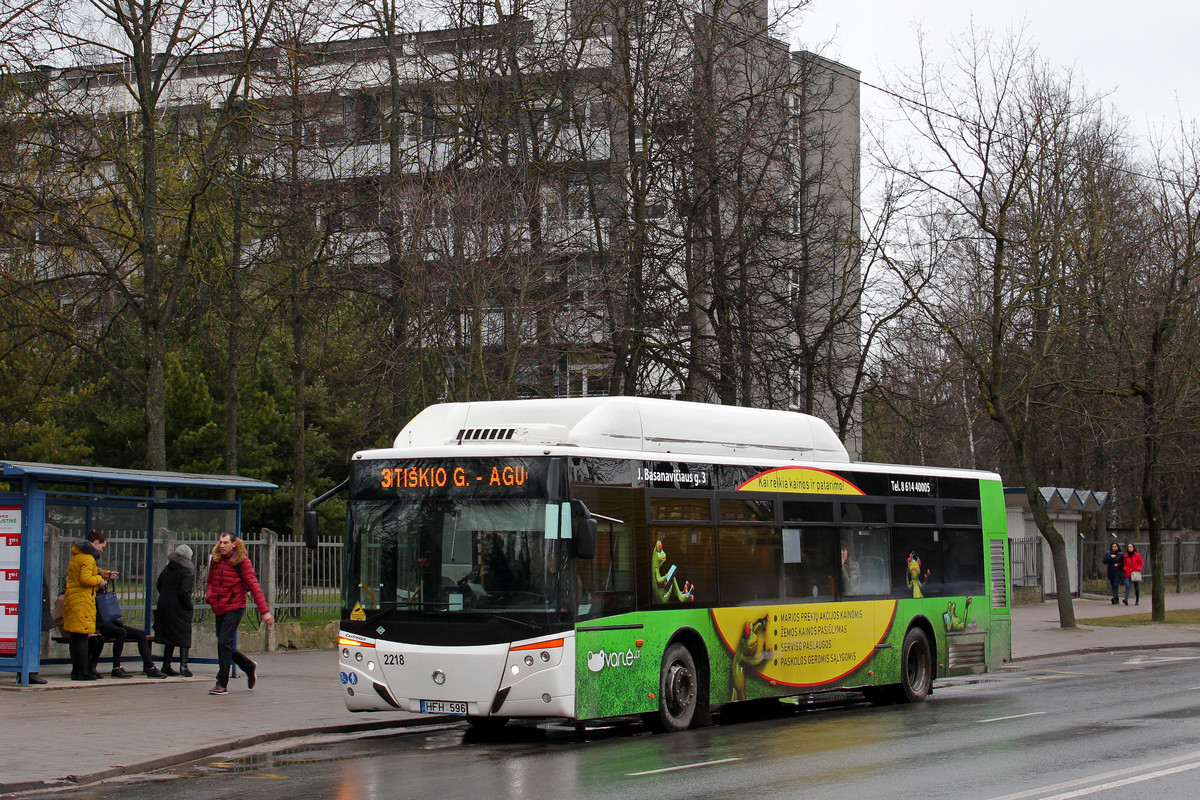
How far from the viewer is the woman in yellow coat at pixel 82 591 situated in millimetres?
15797


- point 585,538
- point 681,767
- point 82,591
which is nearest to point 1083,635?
point 585,538

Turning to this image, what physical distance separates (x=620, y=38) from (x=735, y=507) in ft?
47.6

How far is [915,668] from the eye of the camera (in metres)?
16.9

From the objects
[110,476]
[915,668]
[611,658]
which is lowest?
[915,668]

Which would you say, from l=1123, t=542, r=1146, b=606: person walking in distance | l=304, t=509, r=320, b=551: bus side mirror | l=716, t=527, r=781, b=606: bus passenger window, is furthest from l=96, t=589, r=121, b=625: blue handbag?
l=1123, t=542, r=1146, b=606: person walking in distance

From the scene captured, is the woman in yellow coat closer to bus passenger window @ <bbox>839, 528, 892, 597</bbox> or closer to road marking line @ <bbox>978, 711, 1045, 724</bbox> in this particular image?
bus passenger window @ <bbox>839, 528, 892, 597</bbox>

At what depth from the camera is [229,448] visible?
87.4 feet

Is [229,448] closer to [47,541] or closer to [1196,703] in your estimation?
[47,541]

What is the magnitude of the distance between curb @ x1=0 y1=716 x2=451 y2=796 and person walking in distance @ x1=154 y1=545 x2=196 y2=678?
4.15 m

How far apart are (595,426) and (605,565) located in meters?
1.36

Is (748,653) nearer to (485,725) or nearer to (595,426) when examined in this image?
(485,725)

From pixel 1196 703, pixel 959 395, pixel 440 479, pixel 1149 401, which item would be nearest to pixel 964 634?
pixel 1196 703

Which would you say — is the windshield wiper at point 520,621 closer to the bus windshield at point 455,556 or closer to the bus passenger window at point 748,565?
the bus windshield at point 455,556

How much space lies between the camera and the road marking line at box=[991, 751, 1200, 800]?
8938 millimetres
